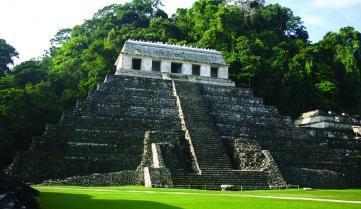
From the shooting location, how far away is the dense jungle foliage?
82.1ft

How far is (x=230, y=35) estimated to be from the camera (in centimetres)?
3947

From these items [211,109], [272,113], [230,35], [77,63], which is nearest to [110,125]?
[211,109]

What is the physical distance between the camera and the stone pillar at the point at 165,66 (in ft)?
95.6

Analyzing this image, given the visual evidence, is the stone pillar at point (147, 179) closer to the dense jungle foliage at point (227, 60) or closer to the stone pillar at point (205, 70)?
the dense jungle foliage at point (227, 60)

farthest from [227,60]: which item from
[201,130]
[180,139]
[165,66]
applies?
[180,139]

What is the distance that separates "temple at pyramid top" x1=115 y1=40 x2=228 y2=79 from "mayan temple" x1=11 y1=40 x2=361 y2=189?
8cm

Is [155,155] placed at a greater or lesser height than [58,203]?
greater

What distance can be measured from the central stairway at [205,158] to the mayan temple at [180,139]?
47 millimetres

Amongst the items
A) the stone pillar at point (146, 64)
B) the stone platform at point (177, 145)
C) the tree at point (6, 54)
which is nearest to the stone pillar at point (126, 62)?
the stone pillar at point (146, 64)

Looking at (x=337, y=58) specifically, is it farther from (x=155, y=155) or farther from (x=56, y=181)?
(x=56, y=181)

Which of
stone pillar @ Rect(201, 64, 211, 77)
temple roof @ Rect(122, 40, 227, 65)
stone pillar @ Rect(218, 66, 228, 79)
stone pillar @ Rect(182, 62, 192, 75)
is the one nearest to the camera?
temple roof @ Rect(122, 40, 227, 65)

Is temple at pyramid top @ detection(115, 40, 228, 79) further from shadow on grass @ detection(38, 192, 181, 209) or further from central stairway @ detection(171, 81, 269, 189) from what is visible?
shadow on grass @ detection(38, 192, 181, 209)

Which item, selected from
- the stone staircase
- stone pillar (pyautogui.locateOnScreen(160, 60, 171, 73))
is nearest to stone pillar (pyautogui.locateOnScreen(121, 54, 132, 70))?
stone pillar (pyautogui.locateOnScreen(160, 60, 171, 73))

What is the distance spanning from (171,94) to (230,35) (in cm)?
1583
